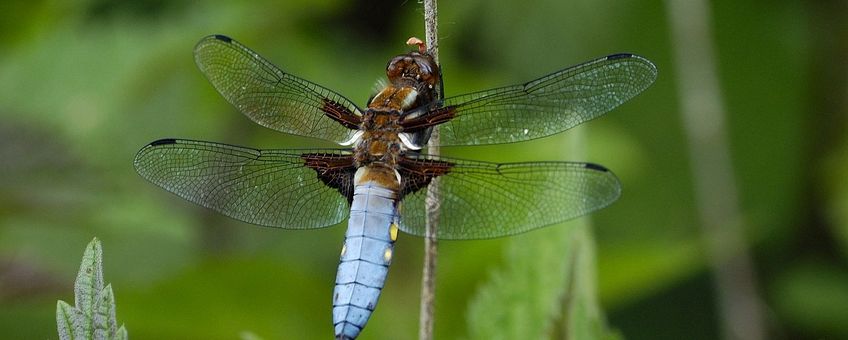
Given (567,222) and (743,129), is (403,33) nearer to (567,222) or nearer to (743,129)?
(743,129)

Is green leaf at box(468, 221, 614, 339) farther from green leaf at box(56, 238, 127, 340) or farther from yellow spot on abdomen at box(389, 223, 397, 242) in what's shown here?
A: green leaf at box(56, 238, 127, 340)

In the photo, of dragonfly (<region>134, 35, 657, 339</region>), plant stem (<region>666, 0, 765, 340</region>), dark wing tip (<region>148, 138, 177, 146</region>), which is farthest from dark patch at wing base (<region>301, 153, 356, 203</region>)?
plant stem (<region>666, 0, 765, 340</region>)

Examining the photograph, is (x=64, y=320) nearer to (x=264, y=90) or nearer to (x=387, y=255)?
(x=387, y=255)

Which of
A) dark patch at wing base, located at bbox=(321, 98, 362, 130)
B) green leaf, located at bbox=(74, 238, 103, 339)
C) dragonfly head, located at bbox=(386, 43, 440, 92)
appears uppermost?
dragonfly head, located at bbox=(386, 43, 440, 92)

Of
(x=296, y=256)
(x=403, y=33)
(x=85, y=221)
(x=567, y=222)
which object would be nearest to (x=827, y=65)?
(x=403, y=33)

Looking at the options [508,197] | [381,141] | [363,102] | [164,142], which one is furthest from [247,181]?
[363,102]

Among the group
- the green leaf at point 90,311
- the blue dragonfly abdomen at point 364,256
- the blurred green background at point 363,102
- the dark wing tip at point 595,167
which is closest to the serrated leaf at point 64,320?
the green leaf at point 90,311
